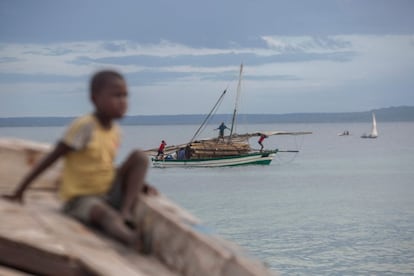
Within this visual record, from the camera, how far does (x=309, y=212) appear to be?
44.4 metres

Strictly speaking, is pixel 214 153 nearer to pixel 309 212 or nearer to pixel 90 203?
pixel 309 212

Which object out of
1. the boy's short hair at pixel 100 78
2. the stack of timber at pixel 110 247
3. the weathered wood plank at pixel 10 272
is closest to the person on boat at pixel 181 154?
the boy's short hair at pixel 100 78

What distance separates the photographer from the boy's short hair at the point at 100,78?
11.7 ft

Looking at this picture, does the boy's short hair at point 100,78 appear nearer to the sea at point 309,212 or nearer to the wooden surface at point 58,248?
the wooden surface at point 58,248

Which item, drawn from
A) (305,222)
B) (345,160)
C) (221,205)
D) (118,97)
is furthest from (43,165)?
(345,160)

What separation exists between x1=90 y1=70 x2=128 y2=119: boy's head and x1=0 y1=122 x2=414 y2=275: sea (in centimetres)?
688

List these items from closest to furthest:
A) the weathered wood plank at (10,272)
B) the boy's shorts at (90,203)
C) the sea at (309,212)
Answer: the weathered wood plank at (10,272), the boy's shorts at (90,203), the sea at (309,212)

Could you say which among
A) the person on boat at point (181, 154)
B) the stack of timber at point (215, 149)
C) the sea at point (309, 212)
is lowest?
the sea at point (309, 212)

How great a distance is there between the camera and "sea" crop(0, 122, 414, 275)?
98.8ft

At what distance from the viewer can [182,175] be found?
65250 mm

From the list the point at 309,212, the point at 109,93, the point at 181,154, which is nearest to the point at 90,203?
the point at 109,93

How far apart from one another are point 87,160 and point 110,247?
1.99 ft

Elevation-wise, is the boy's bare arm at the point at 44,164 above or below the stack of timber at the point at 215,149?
below

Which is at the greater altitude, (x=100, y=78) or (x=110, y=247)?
(x=100, y=78)
